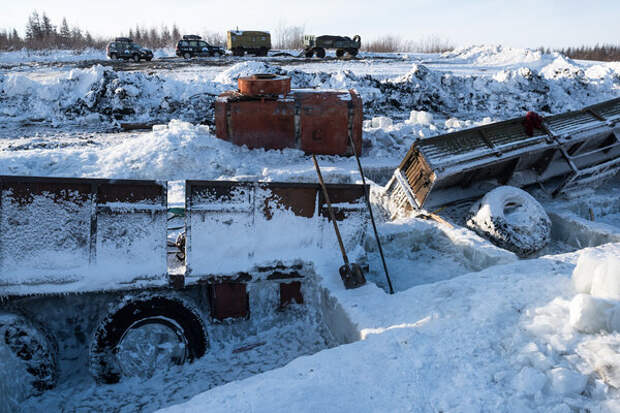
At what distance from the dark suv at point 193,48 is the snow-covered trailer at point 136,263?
2743 cm

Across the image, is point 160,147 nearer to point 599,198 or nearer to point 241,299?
point 241,299

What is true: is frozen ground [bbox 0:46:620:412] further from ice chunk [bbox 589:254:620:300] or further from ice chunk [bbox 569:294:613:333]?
ice chunk [bbox 589:254:620:300]

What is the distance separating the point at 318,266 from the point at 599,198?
566 cm

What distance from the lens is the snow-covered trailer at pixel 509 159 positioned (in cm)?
619

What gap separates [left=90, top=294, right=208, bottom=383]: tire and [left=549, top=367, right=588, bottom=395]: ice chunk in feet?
9.55

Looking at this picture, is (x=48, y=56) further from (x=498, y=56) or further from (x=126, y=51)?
(x=498, y=56)

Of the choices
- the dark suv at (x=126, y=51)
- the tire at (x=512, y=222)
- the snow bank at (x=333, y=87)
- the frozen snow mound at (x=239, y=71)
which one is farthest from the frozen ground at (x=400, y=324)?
the dark suv at (x=126, y=51)

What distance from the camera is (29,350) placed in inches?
143

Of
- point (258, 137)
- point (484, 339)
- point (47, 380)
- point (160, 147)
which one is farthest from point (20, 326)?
point (258, 137)

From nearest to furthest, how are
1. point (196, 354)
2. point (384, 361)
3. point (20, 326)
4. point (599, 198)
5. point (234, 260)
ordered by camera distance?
point (384, 361) → point (20, 326) → point (196, 354) → point (234, 260) → point (599, 198)

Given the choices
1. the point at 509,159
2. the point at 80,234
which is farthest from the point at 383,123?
the point at 80,234

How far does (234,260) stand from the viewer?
437cm

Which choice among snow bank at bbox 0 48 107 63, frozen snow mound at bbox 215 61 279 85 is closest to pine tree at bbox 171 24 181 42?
snow bank at bbox 0 48 107 63

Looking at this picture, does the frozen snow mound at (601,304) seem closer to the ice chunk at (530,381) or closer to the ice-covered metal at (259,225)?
the ice chunk at (530,381)
